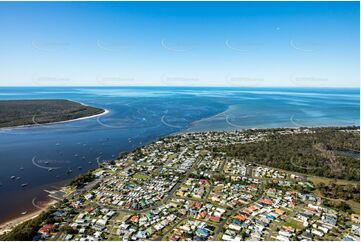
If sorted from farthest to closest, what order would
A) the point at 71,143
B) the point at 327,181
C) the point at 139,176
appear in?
1. the point at 71,143
2. the point at 139,176
3. the point at 327,181

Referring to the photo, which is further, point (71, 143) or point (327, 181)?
point (71, 143)

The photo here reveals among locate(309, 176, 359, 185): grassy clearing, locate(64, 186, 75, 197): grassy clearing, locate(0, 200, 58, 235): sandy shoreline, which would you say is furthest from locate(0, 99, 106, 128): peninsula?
locate(309, 176, 359, 185): grassy clearing

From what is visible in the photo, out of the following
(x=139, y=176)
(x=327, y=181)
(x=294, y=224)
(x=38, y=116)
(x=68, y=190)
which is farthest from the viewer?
(x=38, y=116)

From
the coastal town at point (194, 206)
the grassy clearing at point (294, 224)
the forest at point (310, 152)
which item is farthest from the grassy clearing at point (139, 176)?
the grassy clearing at point (294, 224)

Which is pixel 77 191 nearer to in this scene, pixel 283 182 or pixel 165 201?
pixel 165 201

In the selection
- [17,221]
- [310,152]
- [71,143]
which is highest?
[310,152]

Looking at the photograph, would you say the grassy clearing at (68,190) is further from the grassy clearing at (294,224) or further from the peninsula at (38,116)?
the peninsula at (38,116)

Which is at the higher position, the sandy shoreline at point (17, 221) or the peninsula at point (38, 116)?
the peninsula at point (38, 116)

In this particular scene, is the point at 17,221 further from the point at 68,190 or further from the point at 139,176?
the point at 139,176

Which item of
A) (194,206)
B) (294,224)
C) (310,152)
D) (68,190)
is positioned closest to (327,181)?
(310,152)
